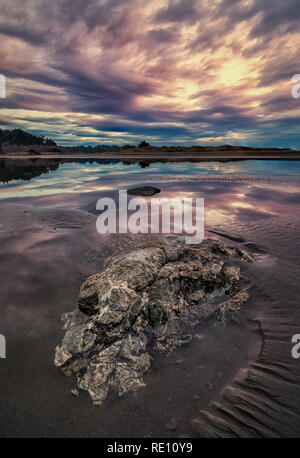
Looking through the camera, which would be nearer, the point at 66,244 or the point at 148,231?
the point at 66,244

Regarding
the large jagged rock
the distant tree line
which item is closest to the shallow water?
the large jagged rock

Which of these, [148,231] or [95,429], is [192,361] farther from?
[148,231]

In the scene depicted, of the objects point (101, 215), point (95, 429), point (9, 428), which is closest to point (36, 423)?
point (9, 428)

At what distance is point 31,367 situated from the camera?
9.84 feet

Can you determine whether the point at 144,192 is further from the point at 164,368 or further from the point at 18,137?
the point at 18,137

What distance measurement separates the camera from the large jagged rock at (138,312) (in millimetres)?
2893

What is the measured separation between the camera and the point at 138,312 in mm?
3410

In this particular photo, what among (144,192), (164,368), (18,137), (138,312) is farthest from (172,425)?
(18,137)

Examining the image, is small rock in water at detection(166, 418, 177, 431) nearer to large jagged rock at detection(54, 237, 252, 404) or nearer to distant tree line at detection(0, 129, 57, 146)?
large jagged rock at detection(54, 237, 252, 404)

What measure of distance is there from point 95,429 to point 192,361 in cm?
141

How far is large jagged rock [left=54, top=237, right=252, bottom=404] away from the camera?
2893mm

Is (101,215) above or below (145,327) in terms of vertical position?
above
